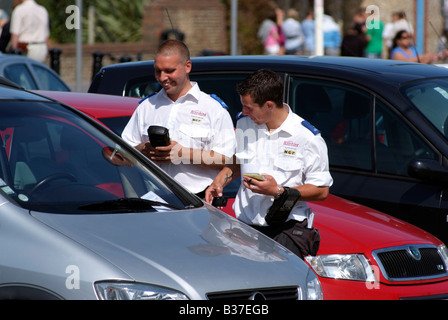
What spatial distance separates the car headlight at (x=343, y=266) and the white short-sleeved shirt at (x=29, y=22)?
1143 cm

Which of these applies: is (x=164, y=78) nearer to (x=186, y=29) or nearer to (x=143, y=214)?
(x=143, y=214)

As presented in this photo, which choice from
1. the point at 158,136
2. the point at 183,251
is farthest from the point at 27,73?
the point at 183,251

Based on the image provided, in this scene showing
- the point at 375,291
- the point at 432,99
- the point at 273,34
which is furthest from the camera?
the point at 273,34

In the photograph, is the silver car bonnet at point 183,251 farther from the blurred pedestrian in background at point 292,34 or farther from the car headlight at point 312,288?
the blurred pedestrian in background at point 292,34

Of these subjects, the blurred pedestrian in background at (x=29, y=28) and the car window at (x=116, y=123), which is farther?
the blurred pedestrian in background at (x=29, y=28)

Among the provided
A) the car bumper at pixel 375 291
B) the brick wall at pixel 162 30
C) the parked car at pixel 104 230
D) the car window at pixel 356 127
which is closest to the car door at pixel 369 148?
the car window at pixel 356 127

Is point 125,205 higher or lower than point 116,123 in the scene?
lower

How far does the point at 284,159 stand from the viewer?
16.2 feet

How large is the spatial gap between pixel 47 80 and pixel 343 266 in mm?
6764

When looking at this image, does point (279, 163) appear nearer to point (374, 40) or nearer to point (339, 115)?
point (339, 115)

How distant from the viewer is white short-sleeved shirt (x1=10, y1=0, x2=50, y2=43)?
15.3m

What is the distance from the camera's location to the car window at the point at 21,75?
32.6ft

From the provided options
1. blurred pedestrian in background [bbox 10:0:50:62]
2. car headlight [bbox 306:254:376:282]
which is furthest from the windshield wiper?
blurred pedestrian in background [bbox 10:0:50:62]

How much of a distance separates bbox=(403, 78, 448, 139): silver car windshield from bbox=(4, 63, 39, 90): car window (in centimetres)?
514
